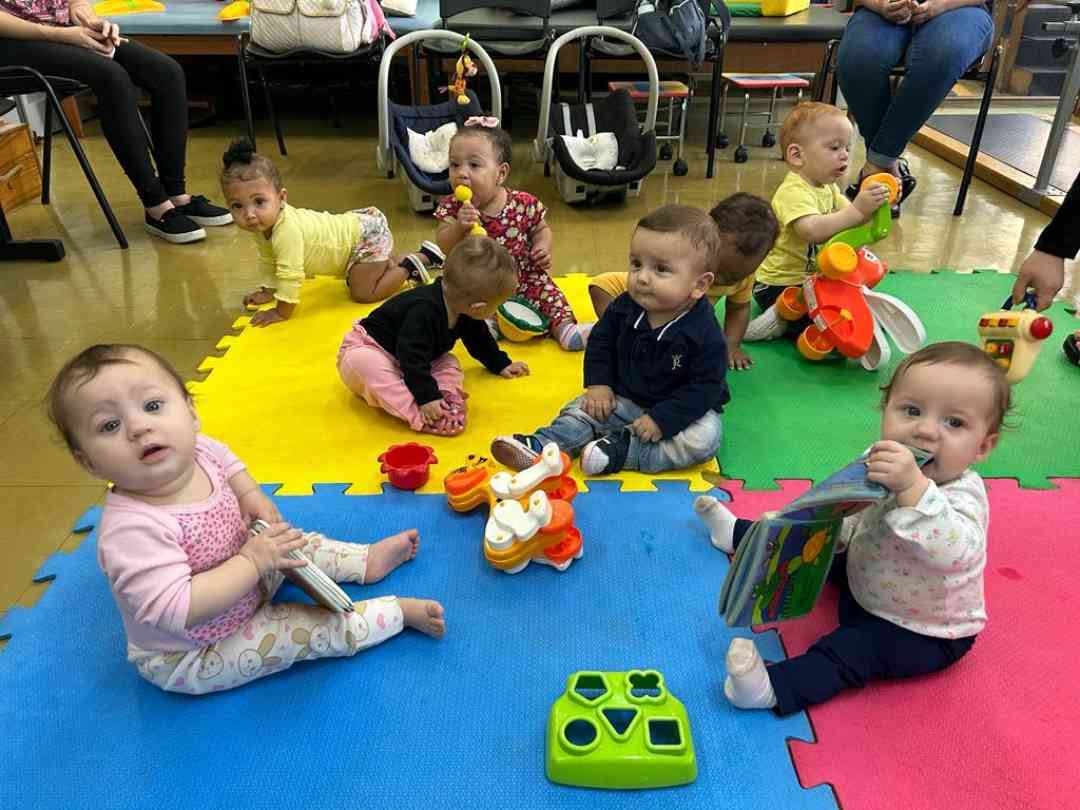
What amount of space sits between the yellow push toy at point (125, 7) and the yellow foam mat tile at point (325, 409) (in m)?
4.09

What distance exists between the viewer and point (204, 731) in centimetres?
133

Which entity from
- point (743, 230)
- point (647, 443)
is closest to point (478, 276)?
point (647, 443)

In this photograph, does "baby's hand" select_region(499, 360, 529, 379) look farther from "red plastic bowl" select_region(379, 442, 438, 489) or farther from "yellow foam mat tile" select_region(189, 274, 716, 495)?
"red plastic bowl" select_region(379, 442, 438, 489)

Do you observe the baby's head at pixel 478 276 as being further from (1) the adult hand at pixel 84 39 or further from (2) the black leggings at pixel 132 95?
(1) the adult hand at pixel 84 39

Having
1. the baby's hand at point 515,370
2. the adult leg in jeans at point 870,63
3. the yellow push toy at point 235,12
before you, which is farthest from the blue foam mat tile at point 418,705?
the yellow push toy at point 235,12

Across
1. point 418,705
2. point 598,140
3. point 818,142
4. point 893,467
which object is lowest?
point 418,705

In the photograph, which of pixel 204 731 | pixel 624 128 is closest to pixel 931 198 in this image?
pixel 624 128

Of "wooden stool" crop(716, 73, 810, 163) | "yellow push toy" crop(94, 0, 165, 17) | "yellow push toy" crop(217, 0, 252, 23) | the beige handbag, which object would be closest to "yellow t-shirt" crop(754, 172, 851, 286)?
"wooden stool" crop(716, 73, 810, 163)

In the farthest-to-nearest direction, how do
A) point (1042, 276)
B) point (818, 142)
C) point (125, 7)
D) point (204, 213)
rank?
point (125, 7), point (204, 213), point (818, 142), point (1042, 276)

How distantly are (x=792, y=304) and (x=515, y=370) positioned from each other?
95 centimetres

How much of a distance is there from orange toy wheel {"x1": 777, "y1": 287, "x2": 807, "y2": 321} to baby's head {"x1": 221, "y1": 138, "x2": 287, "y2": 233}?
5.81ft

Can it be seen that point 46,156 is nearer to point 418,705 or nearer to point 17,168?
point 17,168

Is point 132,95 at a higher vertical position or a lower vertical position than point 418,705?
higher

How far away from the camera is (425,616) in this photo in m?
1.49
